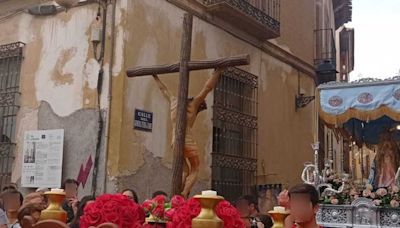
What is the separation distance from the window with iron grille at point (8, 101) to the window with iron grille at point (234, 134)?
368 centimetres

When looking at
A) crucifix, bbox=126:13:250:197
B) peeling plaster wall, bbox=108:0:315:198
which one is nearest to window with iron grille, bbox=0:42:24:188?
peeling plaster wall, bbox=108:0:315:198

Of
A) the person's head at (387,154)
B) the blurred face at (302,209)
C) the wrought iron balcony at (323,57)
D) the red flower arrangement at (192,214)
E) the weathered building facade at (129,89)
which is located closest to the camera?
the red flower arrangement at (192,214)

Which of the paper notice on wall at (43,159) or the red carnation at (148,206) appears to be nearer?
the red carnation at (148,206)

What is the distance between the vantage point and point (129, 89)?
8.55 meters

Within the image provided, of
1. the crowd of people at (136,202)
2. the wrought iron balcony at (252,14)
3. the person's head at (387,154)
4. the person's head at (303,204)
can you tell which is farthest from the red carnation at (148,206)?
the wrought iron balcony at (252,14)

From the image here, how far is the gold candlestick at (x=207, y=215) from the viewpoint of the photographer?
2.29m

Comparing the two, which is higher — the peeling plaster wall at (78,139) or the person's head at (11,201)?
the peeling plaster wall at (78,139)

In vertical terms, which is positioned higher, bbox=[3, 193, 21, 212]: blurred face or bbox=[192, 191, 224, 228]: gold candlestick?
bbox=[192, 191, 224, 228]: gold candlestick

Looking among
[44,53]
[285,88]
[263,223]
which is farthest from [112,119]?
[285,88]

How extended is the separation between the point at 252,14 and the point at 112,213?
9241 mm

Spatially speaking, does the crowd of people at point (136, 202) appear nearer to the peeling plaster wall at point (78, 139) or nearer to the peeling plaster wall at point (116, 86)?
the peeling plaster wall at point (78, 139)

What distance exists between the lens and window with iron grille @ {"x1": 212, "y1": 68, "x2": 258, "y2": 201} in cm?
1063

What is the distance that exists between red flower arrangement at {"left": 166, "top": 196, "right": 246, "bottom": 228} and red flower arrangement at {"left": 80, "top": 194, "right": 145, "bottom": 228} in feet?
0.68

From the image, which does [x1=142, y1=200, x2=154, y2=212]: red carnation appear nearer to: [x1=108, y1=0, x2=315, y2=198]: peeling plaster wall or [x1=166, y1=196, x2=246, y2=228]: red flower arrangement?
[x1=166, y1=196, x2=246, y2=228]: red flower arrangement
